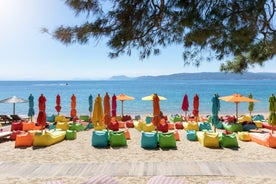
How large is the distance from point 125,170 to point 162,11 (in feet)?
14.6

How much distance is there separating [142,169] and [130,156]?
1730 millimetres

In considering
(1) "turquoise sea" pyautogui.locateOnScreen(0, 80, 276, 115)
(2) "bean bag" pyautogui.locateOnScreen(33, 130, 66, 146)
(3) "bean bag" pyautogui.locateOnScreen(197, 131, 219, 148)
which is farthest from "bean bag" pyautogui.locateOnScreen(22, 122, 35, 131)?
(1) "turquoise sea" pyautogui.locateOnScreen(0, 80, 276, 115)

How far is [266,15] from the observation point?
6.14 meters

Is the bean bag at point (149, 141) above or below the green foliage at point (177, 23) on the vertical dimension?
below

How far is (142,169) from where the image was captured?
812cm

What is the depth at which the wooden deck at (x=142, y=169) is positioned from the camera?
25.4 ft

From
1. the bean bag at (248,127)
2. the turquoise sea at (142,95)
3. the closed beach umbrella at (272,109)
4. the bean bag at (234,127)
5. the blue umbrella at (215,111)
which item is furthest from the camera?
the turquoise sea at (142,95)

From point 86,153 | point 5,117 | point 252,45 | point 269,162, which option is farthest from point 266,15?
point 5,117

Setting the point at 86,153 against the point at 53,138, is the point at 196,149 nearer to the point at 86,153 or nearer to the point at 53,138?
the point at 86,153

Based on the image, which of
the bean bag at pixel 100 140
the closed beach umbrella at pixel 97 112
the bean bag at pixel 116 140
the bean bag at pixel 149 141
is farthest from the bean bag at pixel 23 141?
the bean bag at pixel 149 141

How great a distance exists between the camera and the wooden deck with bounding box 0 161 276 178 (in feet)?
25.4

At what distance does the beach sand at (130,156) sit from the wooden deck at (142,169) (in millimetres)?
179

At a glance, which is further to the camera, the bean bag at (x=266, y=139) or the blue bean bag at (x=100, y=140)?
the blue bean bag at (x=100, y=140)

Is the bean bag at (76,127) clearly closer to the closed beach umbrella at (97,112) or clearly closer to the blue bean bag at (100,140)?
the closed beach umbrella at (97,112)
